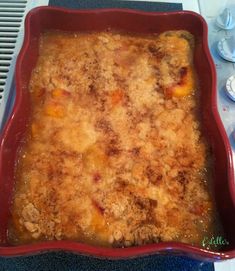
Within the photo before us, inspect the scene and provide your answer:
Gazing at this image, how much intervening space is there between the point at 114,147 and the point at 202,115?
0.86ft

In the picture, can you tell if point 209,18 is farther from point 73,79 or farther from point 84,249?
point 84,249

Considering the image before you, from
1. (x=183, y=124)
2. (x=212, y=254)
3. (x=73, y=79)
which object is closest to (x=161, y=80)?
(x=183, y=124)

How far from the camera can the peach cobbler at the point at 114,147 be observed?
802mm

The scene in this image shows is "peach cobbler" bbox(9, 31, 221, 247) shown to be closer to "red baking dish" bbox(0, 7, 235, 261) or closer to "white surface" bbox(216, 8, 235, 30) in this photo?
"red baking dish" bbox(0, 7, 235, 261)

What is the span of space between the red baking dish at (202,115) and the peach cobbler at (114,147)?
0.02 meters

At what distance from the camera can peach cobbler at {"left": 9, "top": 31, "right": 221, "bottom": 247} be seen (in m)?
0.80

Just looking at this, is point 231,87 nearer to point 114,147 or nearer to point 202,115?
point 202,115

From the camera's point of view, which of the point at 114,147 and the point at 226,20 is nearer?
the point at 114,147

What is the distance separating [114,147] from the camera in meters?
0.90

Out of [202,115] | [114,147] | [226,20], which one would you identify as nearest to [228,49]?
[226,20]

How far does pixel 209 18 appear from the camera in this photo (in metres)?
1.21

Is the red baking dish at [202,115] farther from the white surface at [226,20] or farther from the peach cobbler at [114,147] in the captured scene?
the white surface at [226,20]

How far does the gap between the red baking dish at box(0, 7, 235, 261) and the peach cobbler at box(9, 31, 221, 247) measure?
24 millimetres

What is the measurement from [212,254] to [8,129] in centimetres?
53
